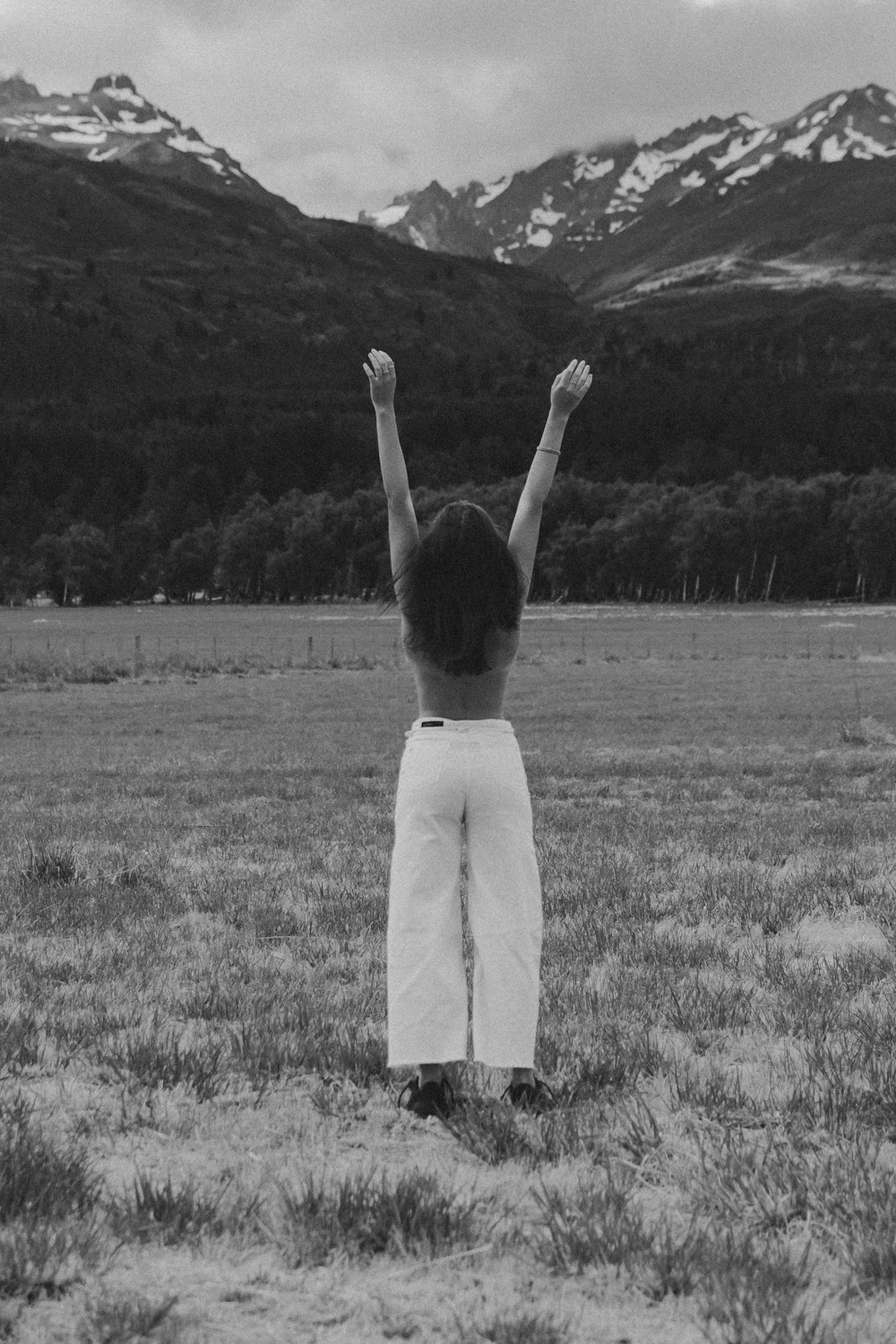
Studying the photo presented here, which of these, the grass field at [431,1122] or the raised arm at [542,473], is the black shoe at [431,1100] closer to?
the grass field at [431,1122]

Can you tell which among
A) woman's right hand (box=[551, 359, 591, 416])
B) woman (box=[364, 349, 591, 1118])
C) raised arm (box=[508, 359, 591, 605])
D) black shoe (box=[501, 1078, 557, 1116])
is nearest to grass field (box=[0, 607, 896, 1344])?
black shoe (box=[501, 1078, 557, 1116])

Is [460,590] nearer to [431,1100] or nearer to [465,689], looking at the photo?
[465,689]

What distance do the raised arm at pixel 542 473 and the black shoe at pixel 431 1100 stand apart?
7.43ft

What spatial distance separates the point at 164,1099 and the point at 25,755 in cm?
1965

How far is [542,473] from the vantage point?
21.9 feet

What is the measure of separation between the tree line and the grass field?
521 ft

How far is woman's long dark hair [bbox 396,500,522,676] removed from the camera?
19.3 ft

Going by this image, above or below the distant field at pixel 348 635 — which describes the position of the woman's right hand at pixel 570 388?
above

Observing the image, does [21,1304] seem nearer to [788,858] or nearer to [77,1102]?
[77,1102]

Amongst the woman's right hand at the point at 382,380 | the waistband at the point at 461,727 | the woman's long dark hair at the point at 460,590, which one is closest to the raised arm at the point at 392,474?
the woman's right hand at the point at 382,380

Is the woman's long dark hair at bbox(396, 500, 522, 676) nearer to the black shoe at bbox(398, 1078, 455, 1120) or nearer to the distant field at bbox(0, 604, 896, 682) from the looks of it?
the black shoe at bbox(398, 1078, 455, 1120)

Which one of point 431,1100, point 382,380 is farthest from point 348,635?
point 431,1100

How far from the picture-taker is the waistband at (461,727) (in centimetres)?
586

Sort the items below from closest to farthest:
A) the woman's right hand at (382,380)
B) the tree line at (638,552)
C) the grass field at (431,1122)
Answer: the grass field at (431,1122) < the woman's right hand at (382,380) < the tree line at (638,552)
